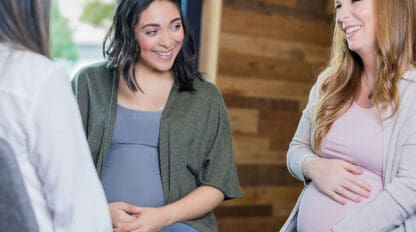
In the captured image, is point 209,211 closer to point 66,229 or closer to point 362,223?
point 362,223

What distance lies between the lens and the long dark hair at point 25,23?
104cm

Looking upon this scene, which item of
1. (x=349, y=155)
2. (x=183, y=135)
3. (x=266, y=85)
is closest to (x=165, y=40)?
(x=183, y=135)

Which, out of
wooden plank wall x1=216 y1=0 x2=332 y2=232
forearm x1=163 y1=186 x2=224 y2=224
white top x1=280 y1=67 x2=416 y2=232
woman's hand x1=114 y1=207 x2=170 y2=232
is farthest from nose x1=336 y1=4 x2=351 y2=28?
wooden plank wall x1=216 y1=0 x2=332 y2=232

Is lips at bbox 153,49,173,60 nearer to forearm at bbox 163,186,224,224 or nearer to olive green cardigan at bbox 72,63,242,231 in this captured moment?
olive green cardigan at bbox 72,63,242,231

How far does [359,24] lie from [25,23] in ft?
2.96

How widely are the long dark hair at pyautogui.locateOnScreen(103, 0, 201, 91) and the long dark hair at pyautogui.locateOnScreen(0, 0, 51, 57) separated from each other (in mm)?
664

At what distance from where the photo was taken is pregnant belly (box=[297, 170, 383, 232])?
1528mm

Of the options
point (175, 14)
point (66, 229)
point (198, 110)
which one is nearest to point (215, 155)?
point (198, 110)

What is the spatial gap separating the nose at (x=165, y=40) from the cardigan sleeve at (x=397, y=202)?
725 mm

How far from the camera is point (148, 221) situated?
5.18 feet

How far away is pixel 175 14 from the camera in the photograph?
1746mm

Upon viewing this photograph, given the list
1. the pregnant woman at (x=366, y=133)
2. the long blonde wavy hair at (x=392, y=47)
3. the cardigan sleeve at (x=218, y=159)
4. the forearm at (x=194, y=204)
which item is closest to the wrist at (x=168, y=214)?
the forearm at (x=194, y=204)

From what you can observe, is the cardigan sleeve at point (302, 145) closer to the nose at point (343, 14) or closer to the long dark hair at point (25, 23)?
the nose at point (343, 14)

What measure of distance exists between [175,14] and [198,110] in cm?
30
